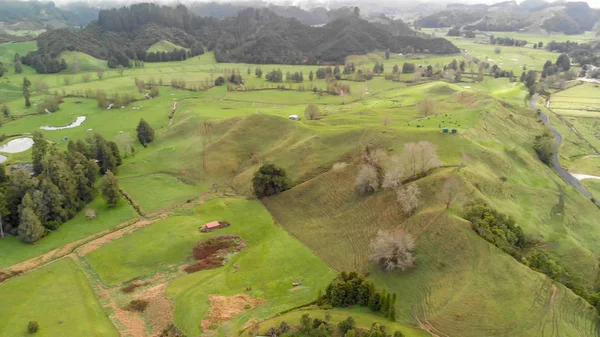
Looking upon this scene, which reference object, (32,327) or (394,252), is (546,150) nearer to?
(394,252)

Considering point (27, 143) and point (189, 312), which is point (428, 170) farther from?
point (27, 143)

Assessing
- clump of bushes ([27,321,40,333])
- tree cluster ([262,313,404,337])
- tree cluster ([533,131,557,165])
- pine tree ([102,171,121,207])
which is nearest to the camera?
tree cluster ([262,313,404,337])

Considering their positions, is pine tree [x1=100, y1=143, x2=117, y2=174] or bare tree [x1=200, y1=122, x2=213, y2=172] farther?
bare tree [x1=200, y1=122, x2=213, y2=172]

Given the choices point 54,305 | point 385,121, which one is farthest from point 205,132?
point 54,305

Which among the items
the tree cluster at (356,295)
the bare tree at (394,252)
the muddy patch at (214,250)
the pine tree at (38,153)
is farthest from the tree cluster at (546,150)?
the pine tree at (38,153)

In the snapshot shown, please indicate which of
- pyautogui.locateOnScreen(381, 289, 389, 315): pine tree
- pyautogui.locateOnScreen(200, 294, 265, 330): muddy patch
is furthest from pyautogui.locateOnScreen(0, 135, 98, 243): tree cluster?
pyautogui.locateOnScreen(381, 289, 389, 315): pine tree

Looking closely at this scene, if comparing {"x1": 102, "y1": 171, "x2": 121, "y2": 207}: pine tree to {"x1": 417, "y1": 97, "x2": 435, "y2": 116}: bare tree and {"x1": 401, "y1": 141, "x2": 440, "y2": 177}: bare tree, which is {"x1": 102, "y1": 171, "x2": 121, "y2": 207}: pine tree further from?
{"x1": 417, "y1": 97, "x2": 435, "y2": 116}: bare tree

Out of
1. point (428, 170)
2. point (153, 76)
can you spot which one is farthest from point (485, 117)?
point (153, 76)
